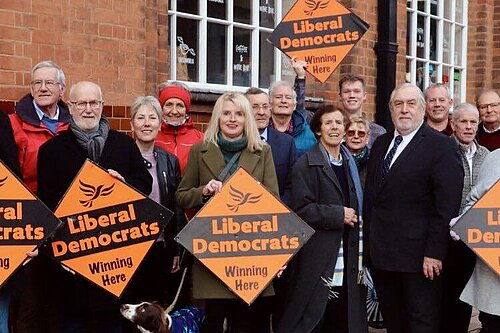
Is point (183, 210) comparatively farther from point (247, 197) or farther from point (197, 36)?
point (197, 36)

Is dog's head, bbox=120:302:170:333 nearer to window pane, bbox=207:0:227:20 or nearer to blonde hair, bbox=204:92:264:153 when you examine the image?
blonde hair, bbox=204:92:264:153

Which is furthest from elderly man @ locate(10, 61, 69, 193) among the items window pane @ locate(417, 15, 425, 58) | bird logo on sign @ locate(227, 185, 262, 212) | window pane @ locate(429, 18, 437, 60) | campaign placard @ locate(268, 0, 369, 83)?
window pane @ locate(429, 18, 437, 60)

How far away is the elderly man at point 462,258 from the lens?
549 centimetres

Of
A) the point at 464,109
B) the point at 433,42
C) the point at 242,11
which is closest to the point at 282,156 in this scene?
the point at 464,109

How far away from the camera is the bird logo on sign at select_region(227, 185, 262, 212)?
489 cm

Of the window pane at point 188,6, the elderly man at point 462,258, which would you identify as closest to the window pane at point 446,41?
the window pane at point 188,6

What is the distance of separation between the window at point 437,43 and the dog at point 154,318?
579 centimetres

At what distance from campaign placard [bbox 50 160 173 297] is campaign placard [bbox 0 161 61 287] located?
0.51 feet

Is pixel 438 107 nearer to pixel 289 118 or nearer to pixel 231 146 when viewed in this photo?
pixel 289 118

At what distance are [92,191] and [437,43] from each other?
7045mm

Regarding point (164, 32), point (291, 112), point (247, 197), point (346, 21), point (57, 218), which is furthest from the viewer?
point (164, 32)

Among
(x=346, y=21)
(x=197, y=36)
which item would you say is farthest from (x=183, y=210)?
(x=197, y=36)

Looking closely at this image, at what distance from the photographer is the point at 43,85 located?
16.4 ft

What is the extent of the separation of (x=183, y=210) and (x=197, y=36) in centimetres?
280
